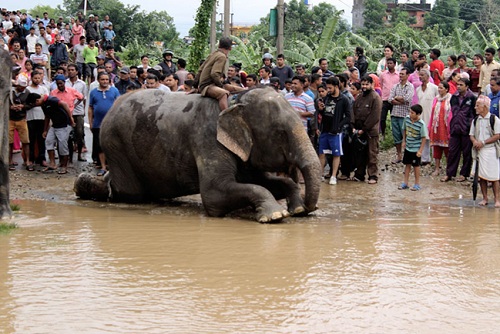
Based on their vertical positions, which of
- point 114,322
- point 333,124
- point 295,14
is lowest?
point 114,322

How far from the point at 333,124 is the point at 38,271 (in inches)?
298

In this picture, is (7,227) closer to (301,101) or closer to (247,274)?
(247,274)

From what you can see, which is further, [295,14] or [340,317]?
[295,14]

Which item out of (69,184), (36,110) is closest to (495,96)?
(69,184)

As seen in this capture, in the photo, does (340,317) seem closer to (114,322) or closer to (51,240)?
(114,322)

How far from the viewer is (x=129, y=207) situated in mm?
11250

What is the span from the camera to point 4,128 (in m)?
9.55

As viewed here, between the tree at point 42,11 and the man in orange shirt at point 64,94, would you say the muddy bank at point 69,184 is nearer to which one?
the man in orange shirt at point 64,94

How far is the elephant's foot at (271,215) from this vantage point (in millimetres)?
9406

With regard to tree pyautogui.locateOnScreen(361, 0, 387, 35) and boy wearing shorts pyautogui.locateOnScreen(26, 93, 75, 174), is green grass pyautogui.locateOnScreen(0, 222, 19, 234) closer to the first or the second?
boy wearing shorts pyautogui.locateOnScreen(26, 93, 75, 174)

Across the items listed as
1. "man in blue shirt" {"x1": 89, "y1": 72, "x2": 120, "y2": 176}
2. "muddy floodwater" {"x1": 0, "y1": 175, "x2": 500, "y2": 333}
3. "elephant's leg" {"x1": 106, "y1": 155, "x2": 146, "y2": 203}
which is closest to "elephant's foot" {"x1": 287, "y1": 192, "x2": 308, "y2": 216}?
"muddy floodwater" {"x1": 0, "y1": 175, "x2": 500, "y2": 333}

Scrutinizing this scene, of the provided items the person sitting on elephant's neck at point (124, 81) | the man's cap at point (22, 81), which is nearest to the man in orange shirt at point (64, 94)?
the man's cap at point (22, 81)

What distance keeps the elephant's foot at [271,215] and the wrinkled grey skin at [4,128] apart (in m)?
2.93

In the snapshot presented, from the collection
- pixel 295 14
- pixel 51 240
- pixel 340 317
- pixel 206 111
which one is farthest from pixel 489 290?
pixel 295 14
